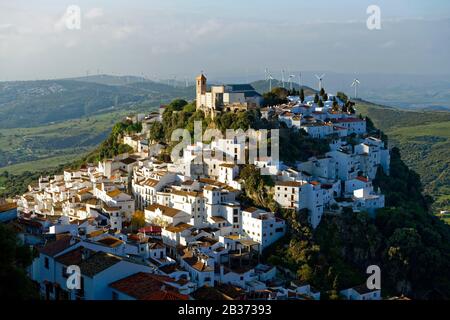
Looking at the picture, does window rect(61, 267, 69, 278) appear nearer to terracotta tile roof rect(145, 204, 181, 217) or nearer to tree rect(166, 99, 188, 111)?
terracotta tile roof rect(145, 204, 181, 217)

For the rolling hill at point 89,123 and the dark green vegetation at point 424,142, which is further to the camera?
the rolling hill at point 89,123

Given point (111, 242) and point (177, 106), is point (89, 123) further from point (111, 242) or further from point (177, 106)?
point (111, 242)

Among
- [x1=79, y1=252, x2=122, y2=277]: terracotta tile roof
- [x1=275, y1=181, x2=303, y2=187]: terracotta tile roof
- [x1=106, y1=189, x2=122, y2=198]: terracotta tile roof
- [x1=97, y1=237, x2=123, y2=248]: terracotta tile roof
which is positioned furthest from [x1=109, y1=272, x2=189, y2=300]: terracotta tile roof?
[x1=106, y1=189, x2=122, y2=198]: terracotta tile roof

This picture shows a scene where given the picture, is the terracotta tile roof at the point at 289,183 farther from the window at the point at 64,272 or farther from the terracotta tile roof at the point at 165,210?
the window at the point at 64,272

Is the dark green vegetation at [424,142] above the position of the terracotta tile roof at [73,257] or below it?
below

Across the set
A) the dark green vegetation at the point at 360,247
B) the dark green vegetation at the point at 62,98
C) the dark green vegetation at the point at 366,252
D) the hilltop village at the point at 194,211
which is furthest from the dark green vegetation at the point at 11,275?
the dark green vegetation at the point at 62,98

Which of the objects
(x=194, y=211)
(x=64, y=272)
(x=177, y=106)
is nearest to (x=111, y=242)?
(x=64, y=272)
